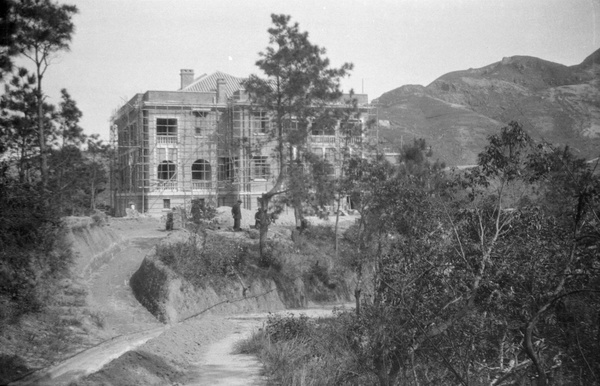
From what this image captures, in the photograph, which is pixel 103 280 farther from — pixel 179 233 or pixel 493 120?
pixel 493 120

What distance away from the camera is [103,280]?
74.9 feet

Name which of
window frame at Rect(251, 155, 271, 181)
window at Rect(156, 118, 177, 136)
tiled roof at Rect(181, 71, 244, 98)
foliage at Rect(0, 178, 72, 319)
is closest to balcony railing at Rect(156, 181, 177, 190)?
window at Rect(156, 118, 177, 136)

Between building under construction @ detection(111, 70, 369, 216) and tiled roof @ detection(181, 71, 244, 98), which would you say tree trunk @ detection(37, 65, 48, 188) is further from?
tiled roof @ detection(181, 71, 244, 98)

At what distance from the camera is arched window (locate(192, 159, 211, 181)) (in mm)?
52128

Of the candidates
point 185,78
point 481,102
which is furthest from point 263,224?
point 481,102

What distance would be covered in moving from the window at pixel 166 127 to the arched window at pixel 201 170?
278 centimetres

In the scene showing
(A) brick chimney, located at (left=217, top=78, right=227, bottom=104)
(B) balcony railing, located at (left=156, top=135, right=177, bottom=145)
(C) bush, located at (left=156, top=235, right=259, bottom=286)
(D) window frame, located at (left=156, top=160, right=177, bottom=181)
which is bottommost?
(C) bush, located at (left=156, top=235, right=259, bottom=286)

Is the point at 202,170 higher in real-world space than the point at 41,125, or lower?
lower

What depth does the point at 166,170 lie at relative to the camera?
170 feet

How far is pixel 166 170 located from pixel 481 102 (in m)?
93.4

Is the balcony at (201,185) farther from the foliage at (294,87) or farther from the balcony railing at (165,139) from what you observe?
the foliage at (294,87)

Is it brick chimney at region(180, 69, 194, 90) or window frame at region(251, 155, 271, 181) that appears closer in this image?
window frame at region(251, 155, 271, 181)

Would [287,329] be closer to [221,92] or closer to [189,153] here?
[189,153]

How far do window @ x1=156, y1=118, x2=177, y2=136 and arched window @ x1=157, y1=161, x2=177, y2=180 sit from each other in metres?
2.16
